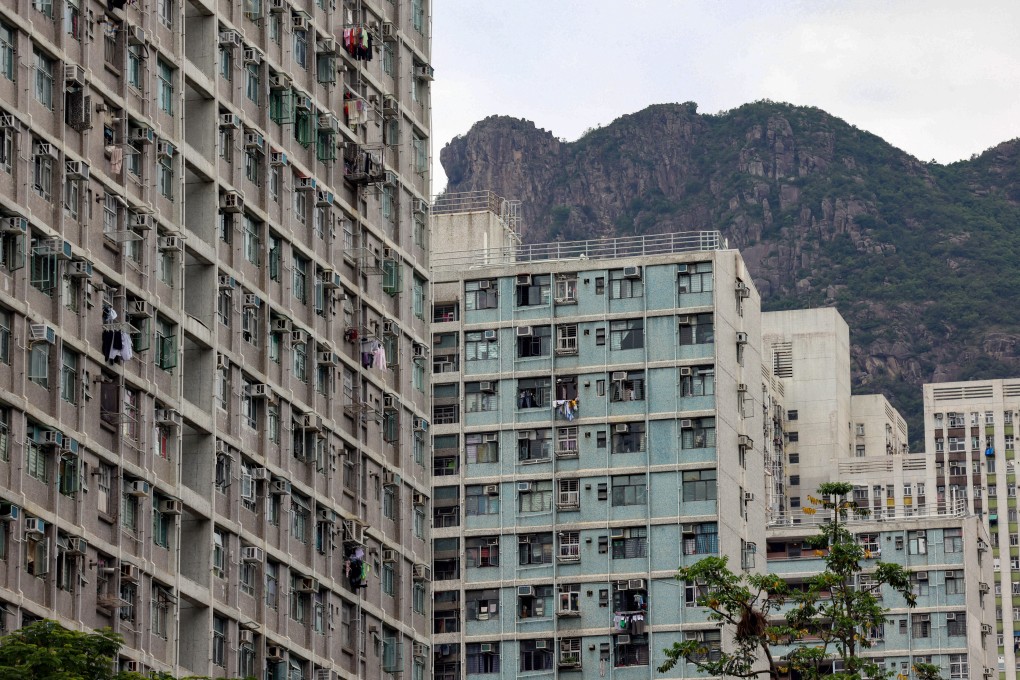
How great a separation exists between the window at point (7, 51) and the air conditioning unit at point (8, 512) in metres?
10.1

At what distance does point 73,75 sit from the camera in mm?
57875

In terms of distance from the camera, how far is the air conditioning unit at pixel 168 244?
205 feet

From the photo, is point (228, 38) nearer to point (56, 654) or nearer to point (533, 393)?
point (56, 654)

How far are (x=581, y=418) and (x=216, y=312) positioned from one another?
47.8 m

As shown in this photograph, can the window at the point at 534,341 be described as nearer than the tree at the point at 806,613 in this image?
No

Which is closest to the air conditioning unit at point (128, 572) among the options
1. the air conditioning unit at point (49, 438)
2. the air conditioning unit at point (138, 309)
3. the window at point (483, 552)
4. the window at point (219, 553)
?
the air conditioning unit at point (49, 438)

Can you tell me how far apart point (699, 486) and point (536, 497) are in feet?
26.1

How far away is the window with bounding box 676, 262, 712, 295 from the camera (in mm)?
111938

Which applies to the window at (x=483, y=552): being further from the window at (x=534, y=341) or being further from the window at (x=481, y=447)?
the window at (x=534, y=341)

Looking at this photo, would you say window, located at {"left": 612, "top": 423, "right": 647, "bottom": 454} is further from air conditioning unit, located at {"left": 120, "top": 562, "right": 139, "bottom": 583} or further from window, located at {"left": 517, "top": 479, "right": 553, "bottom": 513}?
air conditioning unit, located at {"left": 120, "top": 562, "right": 139, "bottom": 583}

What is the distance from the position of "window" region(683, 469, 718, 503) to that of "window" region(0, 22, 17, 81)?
58.5 m

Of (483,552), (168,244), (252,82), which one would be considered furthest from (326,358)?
(483,552)

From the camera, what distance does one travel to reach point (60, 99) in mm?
57500

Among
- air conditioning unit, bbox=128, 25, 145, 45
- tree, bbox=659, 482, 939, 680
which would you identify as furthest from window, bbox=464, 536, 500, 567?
tree, bbox=659, 482, 939, 680
